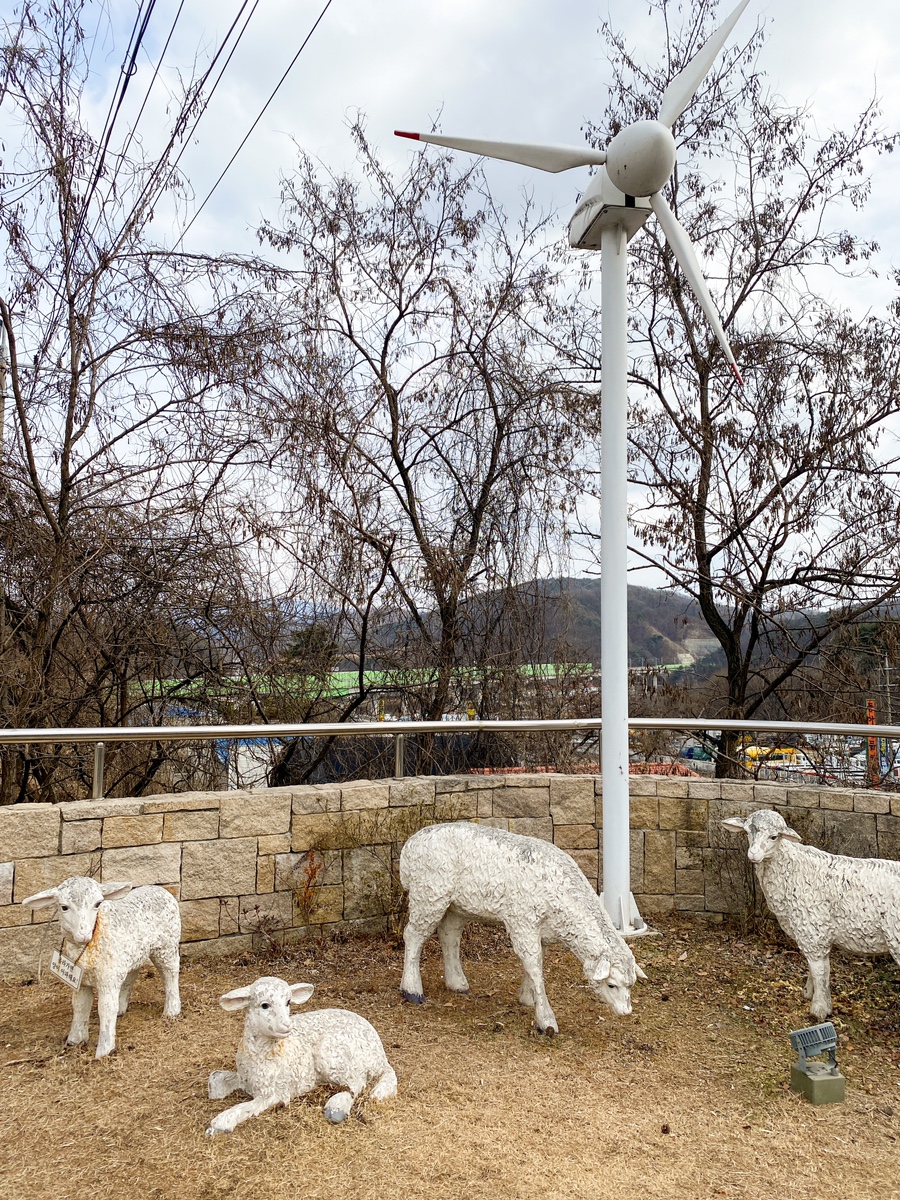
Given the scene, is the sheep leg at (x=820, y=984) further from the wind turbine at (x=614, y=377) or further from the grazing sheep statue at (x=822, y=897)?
the wind turbine at (x=614, y=377)

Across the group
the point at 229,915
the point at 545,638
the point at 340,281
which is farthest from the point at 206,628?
the point at 340,281

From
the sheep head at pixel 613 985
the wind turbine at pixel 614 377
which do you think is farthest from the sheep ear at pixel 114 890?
the wind turbine at pixel 614 377

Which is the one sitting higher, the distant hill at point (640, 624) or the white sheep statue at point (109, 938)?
the distant hill at point (640, 624)

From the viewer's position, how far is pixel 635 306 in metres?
9.57

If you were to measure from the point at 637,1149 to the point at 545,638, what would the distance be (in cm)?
489

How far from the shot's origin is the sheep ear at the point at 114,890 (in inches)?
132

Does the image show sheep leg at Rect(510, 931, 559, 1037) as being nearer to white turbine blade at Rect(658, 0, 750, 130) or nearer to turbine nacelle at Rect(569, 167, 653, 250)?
turbine nacelle at Rect(569, 167, 653, 250)

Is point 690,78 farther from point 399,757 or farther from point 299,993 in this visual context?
point 299,993

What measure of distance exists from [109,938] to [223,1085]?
77 centimetres

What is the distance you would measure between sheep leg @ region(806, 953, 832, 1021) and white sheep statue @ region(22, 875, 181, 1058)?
9.48ft

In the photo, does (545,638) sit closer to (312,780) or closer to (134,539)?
(312,780)

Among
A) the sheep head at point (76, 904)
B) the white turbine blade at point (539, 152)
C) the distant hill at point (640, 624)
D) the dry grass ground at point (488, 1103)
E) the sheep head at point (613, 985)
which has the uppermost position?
the white turbine blade at point (539, 152)

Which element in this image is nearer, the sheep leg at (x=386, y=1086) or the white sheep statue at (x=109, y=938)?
the sheep leg at (x=386, y=1086)

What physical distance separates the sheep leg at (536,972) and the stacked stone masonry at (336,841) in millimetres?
1411
